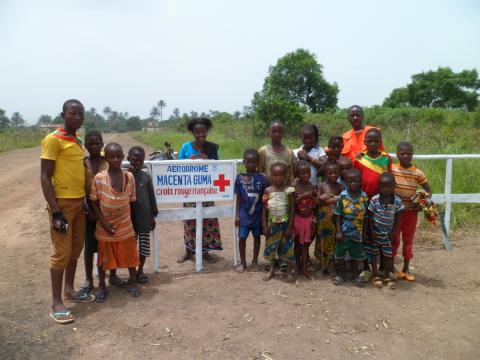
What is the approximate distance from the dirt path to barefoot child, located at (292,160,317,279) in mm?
489

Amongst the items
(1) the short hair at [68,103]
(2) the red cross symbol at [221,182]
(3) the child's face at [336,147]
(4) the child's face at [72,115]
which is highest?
(1) the short hair at [68,103]

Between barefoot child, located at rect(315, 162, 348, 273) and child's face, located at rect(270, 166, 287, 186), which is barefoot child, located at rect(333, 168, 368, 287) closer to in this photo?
barefoot child, located at rect(315, 162, 348, 273)

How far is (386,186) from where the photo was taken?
11.7 ft

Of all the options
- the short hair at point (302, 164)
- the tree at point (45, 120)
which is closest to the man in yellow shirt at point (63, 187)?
the short hair at point (302, 164)

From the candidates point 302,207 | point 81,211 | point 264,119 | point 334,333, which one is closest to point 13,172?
point 264,119

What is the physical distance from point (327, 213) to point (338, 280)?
68 cm

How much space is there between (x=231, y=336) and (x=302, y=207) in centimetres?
Result: 148

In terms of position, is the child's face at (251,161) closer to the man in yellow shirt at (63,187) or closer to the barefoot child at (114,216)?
the barefoot child at (114,216)

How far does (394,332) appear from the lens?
293 cm

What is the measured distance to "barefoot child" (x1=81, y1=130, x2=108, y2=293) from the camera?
11.1 ft

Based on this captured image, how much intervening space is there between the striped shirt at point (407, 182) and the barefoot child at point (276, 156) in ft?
3.43

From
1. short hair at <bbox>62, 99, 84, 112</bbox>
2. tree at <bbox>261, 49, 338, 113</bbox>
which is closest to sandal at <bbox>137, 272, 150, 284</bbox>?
short hair at <bbox>62, 99, 84, 112</bbox>

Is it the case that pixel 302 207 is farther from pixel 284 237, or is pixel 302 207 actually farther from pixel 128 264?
pixel 128 264

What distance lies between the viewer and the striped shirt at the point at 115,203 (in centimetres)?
331
